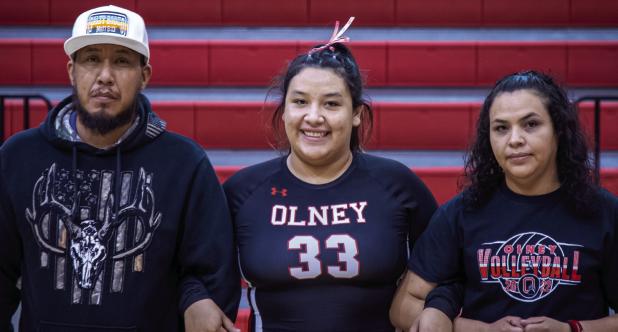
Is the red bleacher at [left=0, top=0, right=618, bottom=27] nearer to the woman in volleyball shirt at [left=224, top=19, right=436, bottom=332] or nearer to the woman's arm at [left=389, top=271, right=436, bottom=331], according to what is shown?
the woman in volleyball shirt at [left=224, top=19, right=436, bottom=332]

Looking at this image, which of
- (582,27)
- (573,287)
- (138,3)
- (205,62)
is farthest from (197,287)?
(582,27)

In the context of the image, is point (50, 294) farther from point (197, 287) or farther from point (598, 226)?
point (598, 226)

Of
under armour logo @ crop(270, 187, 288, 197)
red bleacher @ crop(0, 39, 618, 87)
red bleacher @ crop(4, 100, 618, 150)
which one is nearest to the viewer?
under armour logo @ crop(270, 187, 288, 197)

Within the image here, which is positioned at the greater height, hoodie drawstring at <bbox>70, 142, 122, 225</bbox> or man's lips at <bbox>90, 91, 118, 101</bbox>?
man's lips at <bbox>90, 91, 118, 101</bbox>

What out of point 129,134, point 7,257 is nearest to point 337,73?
point 129,134

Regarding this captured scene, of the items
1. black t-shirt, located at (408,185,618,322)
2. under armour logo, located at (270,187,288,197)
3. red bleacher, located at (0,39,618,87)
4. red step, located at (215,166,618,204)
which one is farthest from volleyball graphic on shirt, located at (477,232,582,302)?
red bleacher, located at (0,39,618,87)

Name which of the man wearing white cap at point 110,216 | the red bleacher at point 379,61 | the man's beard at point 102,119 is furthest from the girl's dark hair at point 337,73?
the red bleacher at point 379,61

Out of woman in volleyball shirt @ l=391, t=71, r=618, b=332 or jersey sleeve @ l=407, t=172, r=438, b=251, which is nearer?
woman in volleyball shirt @ l=391, t=71, r=618, b=332

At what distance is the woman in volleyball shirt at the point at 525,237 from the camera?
2092mm

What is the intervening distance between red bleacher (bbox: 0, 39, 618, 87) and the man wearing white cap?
3069mm

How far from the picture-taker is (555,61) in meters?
5.32

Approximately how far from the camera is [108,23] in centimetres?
225

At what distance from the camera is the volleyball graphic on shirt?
209 cm

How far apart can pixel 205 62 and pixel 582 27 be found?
2.42m
